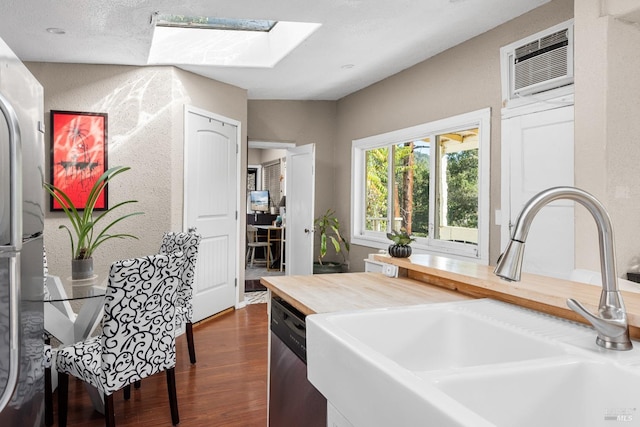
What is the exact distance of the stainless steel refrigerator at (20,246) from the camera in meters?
1.37

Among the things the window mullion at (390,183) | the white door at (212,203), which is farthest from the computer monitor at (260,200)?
the window mullion at (390,183)

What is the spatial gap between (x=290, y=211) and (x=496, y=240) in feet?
10.1

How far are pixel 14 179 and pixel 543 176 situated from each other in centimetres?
310

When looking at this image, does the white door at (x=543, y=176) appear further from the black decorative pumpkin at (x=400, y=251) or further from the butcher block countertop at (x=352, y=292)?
the butcher block countertop at (x=352, y=292)

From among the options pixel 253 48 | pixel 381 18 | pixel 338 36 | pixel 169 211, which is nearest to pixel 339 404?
pixel 381 18

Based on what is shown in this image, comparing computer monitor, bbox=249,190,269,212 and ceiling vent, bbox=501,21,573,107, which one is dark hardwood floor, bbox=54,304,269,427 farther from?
computer monitor, bbox=249,190,269,212

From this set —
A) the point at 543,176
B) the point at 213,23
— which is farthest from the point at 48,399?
the point at 543,176

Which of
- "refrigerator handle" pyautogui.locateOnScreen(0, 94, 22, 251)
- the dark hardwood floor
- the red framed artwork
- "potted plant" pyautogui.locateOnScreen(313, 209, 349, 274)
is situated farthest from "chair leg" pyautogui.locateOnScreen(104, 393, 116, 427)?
"potted plant" pyautogui.locateOnScreen(313, 209, 349, 274)

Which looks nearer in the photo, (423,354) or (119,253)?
(423,354)

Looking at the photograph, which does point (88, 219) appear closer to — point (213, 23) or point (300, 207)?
point (213, 23)

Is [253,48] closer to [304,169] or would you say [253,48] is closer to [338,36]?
[338,36]

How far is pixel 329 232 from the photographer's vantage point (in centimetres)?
622

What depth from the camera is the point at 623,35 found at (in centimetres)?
254

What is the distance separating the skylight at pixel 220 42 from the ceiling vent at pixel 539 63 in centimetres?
173
